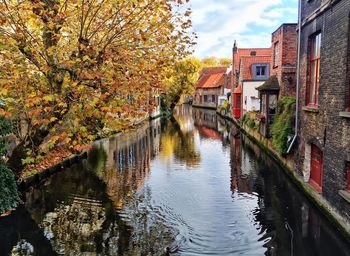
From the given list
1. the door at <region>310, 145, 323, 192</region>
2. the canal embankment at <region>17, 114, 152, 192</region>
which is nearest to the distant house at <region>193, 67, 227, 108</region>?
the canal embankment at <region>17, 114, 152, 192</region>

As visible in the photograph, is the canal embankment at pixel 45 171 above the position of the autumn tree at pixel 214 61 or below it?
below

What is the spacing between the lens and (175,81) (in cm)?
5325

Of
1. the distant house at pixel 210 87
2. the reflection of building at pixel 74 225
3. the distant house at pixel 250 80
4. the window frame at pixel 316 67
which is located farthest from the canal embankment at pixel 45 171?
the distant house at pixel 210 87

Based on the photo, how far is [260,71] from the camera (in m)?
36.3

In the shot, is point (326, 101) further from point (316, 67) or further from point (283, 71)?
point (283, 71)

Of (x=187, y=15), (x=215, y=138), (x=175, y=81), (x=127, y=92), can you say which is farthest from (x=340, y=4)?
(x=175, y=81)

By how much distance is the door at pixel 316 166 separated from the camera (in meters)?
11.7

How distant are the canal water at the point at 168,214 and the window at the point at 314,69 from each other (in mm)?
3263

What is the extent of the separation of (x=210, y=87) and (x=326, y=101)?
58.8 m

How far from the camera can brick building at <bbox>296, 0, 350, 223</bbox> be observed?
9.25 meters

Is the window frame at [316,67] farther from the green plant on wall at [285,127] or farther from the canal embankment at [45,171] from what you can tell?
the canal embankment at [45,171]

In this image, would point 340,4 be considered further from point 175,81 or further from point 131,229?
point 175,81

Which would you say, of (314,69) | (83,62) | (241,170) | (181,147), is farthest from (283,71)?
(83,62)

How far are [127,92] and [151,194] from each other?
4.83 m
